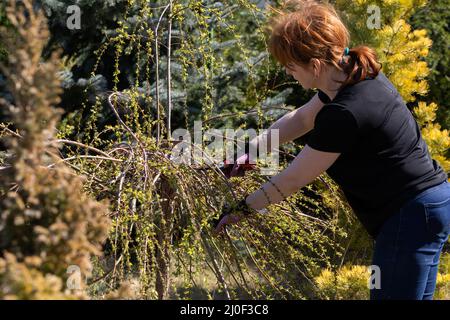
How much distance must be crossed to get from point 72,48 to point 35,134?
136 inches

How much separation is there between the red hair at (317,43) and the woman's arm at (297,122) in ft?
1.01

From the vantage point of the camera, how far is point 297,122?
2.28 meters

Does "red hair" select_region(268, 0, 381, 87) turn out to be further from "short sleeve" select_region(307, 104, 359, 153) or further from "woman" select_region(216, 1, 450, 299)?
"short sleeve" select_region(307, 104, 359, 153)

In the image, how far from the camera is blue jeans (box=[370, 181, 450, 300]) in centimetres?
192

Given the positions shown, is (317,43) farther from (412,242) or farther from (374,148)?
(412,242)

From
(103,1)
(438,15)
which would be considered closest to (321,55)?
(103,1)

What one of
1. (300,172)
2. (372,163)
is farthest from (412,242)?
(300,172)

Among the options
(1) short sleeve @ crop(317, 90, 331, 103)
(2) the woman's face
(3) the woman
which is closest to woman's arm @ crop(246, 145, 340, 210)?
(3) the woman

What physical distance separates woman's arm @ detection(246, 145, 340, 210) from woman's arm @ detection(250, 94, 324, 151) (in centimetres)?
43

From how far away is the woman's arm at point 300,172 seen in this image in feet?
5.93

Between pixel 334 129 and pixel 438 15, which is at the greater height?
pixel 438 15

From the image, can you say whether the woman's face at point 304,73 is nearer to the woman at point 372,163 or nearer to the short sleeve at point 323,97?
the woman at point 372,163
